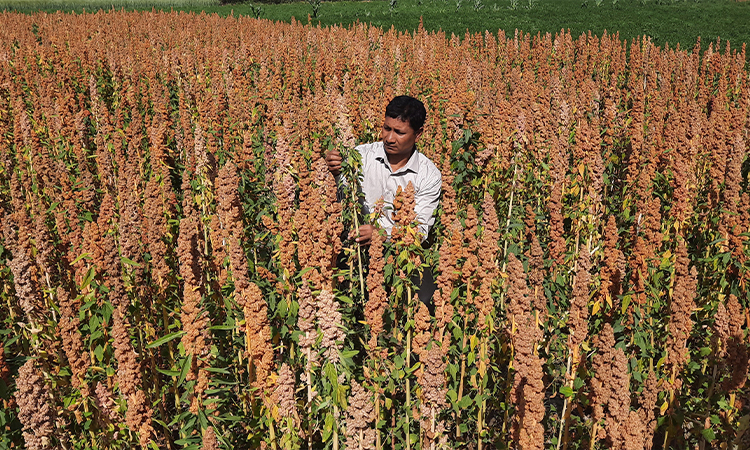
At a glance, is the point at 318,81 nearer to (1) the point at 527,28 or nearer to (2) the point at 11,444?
(2) the point at 11,444

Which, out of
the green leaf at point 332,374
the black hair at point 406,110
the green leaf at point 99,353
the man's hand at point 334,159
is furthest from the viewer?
the black hair at point 406,110

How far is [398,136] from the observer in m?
4.80

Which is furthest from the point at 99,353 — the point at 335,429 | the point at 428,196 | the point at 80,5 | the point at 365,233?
the point at 80,5

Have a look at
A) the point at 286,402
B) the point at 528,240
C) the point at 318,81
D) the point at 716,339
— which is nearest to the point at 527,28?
the point at 318,81

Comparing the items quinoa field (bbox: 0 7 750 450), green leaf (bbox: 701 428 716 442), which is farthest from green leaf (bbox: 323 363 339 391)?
green leaf (bbox: 701 428 716 442)

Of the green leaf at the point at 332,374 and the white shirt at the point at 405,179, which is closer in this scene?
the green leaf at the point at 332,374

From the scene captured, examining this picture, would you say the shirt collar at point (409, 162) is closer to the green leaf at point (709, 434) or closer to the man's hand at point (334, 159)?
the man's hand at point (334, 159)

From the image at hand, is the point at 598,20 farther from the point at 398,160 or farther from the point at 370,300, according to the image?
the point at 370,300

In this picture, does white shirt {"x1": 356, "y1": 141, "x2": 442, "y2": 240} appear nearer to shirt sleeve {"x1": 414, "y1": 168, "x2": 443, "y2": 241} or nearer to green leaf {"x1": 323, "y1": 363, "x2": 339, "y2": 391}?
shirt sleeve {"x1": 414, "y1": 168, "x2": 443, "y2": 241}

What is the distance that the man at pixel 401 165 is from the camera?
15.7 ft

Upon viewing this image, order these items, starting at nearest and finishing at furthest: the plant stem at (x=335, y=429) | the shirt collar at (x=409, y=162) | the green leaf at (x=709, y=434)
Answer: the plant stem at (x=335, y=429)
the green leaf at (x=709, y=434)
the shirt collar at (x=409, y=162)

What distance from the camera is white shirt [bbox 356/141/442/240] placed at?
4.99 meters

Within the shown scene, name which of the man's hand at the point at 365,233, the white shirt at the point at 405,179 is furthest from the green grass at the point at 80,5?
the man's hand at the point at 365,233

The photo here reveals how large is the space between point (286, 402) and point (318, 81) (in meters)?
8.84
